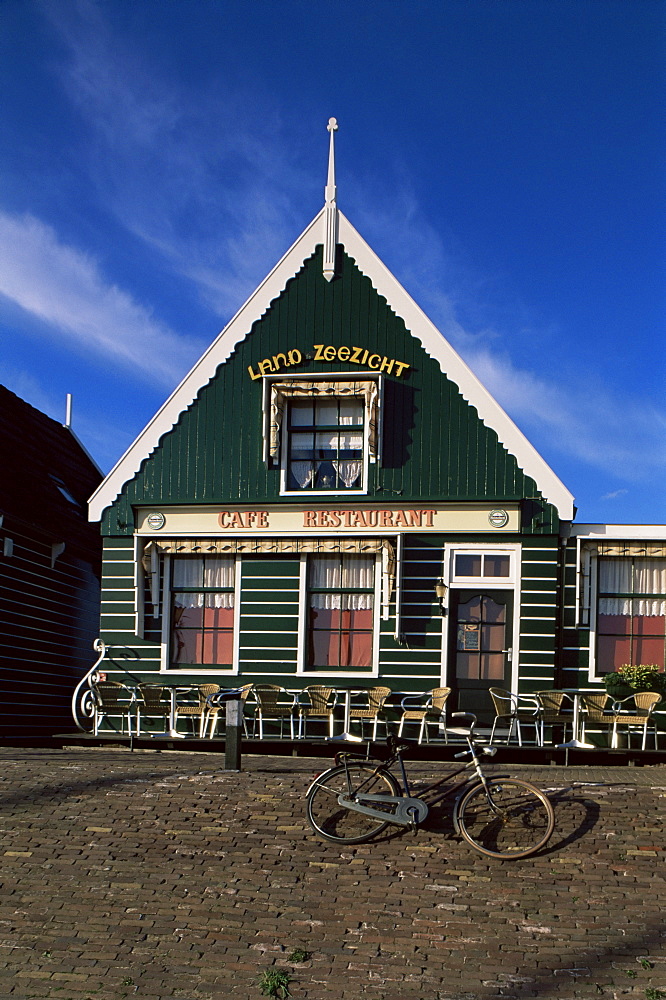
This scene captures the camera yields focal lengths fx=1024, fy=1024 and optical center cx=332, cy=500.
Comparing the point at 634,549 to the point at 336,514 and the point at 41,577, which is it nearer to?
the point at 336,514

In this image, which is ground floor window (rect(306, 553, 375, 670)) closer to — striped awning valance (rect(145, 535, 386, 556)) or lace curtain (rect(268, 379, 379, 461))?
striped awning valance (rect(145, 535, 386, 556))

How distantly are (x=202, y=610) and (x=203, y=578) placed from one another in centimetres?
52

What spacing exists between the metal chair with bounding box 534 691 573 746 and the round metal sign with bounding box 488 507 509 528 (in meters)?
2.60

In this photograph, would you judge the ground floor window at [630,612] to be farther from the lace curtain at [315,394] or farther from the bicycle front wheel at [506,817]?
the bicycle front wheel at [506,817]

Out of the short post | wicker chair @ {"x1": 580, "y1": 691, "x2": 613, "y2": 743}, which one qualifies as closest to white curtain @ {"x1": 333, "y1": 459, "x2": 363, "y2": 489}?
wicker chair @ {"x1": 580, "y1": 691, "x2": 613, "y2": 743}

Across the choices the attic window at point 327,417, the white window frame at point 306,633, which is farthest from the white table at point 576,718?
the attic window at point 327,417

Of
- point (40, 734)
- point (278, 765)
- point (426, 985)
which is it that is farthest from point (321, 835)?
point (40, 734)

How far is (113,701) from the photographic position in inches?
605

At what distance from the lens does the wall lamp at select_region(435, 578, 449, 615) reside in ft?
51.8

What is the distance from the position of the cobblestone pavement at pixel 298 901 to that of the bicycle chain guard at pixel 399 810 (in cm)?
21

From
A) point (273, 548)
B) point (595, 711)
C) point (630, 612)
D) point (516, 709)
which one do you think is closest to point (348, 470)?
point (273, 548)

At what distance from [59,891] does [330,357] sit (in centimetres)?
1003

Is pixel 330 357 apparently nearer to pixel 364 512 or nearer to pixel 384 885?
pixel 364 512

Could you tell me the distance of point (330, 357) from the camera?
1659 centimetres
